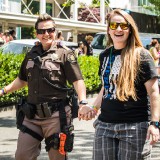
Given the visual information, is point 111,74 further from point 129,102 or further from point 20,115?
point 20,115

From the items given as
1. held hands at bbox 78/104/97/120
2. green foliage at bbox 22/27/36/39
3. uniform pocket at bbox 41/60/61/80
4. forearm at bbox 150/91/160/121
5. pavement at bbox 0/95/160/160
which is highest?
green foliage at bbox 22/27/36/39

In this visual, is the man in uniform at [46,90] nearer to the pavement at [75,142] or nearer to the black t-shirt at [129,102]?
the black t-shirt at [129,102]

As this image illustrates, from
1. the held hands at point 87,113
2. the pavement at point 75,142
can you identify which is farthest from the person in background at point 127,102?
the pavement at point 75,142

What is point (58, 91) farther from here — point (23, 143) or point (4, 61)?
point (4, 61)

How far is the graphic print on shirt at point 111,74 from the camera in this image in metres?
4.19

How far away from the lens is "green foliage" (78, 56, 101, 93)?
1531 cm

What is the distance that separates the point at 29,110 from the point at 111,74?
3.99 feet

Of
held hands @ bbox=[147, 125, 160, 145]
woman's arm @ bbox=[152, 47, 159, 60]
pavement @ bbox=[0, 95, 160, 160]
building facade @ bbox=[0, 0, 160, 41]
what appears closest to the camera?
held hands @ bbox=[147, 125, 160, 145]

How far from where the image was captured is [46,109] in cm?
510

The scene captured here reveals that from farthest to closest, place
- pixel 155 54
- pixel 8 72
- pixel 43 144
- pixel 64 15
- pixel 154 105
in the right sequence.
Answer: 1. pixel 64 15
2. pixel 155 54
3. pixel 8 72
4. pixel 43 144
5. pixel 154 105

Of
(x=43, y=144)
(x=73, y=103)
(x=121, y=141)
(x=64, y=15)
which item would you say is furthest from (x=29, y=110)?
(x=64, y=15)

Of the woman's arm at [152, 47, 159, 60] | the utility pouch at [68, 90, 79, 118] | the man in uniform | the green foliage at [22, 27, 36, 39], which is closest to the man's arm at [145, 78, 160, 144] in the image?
the man in uniform

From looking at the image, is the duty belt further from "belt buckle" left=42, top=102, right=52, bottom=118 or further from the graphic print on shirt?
the graphic print on shirt

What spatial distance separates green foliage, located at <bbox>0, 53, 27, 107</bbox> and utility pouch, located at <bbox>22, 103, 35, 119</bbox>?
6.66 meters
